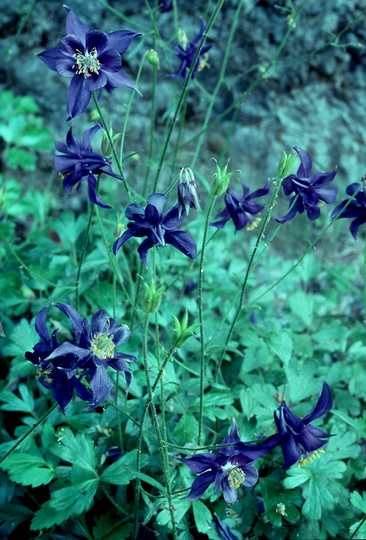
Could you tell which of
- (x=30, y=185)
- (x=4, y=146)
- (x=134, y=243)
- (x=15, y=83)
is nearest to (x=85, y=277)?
(x=134, y=243)

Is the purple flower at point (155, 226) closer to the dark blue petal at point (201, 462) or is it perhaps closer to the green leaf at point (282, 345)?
the dark blue petal at point (201, 462)

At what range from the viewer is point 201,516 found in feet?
6.83

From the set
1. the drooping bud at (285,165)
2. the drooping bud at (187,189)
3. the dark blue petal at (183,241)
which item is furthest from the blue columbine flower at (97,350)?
the drooping bud at (285,165)

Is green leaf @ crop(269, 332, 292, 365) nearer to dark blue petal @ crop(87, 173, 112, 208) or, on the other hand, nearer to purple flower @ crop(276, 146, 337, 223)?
purple flower @ crop(276, 146, 337, 223)

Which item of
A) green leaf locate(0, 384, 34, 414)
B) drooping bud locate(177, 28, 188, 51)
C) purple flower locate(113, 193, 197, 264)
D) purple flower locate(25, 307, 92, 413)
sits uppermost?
drooping bud locate(177, 28, 188, 51)

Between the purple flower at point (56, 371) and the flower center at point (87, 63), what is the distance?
714 mm

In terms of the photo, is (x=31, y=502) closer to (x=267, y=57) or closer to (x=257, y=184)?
(x=257, y=184)

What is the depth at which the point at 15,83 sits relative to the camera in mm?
4488

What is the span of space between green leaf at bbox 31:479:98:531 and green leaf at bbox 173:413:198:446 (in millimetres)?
326

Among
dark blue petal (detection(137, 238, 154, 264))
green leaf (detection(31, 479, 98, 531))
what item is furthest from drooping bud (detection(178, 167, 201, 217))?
green leaf (detection(31, 479, 98, 531))

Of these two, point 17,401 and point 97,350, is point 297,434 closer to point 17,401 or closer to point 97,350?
point 97,350

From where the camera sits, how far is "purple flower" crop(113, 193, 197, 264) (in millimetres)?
1846

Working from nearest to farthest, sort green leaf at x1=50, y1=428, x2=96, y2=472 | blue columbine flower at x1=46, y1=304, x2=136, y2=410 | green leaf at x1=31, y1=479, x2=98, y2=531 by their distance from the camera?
blue columbine flower at x1=46, y1=304, x2=136, y2=410 < green leaf at x1=31, y1=479, x2=98, y2=531 < green leaf at x1=50, y1=428, x2=96, y2=472

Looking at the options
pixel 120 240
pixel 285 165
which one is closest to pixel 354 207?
pixel 285 165
